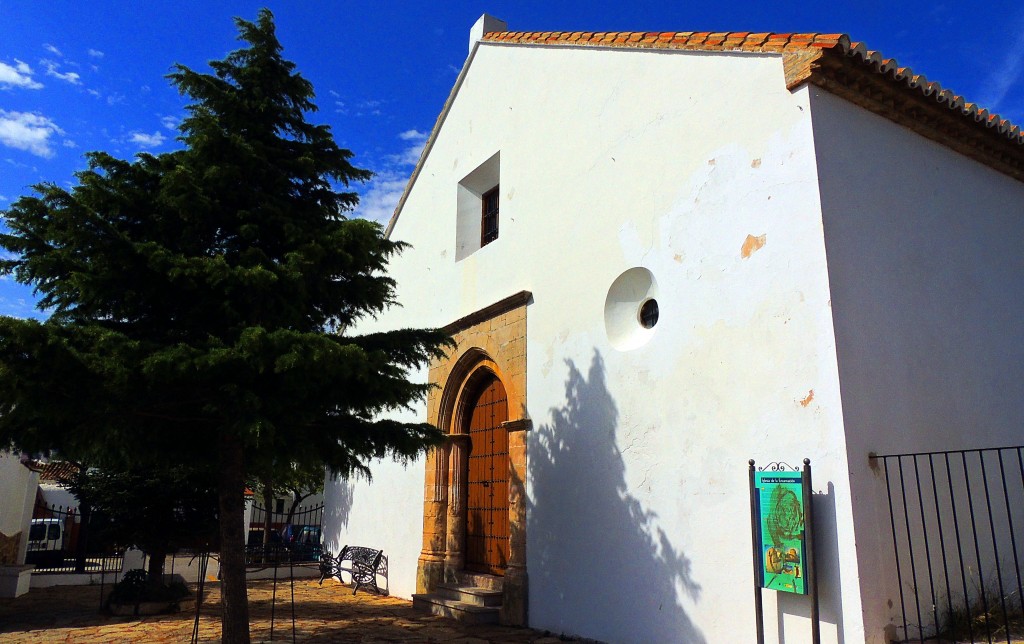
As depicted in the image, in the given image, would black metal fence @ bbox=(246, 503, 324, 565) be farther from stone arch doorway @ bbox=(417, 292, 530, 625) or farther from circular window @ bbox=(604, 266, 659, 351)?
circular window @ bbox=(604, 266, 659, 351)

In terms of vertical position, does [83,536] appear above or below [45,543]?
above

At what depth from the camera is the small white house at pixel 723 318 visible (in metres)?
5.12

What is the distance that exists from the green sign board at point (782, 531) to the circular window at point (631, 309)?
6.51ft

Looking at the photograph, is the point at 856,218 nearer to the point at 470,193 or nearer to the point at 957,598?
the point at 957,598

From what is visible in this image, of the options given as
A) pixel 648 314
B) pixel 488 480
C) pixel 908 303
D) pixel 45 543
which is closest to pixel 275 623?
pixel 488 480

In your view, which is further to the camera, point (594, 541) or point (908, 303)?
point (594, 541)

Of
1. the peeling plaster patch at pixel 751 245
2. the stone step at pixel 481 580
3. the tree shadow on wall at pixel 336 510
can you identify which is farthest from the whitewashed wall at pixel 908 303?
the tree shadow on wall at pixel 336 510

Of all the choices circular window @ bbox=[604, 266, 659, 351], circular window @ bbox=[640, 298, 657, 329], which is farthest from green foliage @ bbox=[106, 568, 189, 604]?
circular window @ bbox=[640, 298, 657, 329]

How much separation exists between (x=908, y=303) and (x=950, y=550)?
1933mm

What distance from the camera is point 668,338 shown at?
20.6 feet

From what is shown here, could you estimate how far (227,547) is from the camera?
6113mm

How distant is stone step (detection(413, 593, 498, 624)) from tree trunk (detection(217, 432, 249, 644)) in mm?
2745

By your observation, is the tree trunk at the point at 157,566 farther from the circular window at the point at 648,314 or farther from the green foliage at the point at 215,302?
the circular window at the point at 648,314

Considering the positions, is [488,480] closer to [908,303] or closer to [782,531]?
[782,531]
